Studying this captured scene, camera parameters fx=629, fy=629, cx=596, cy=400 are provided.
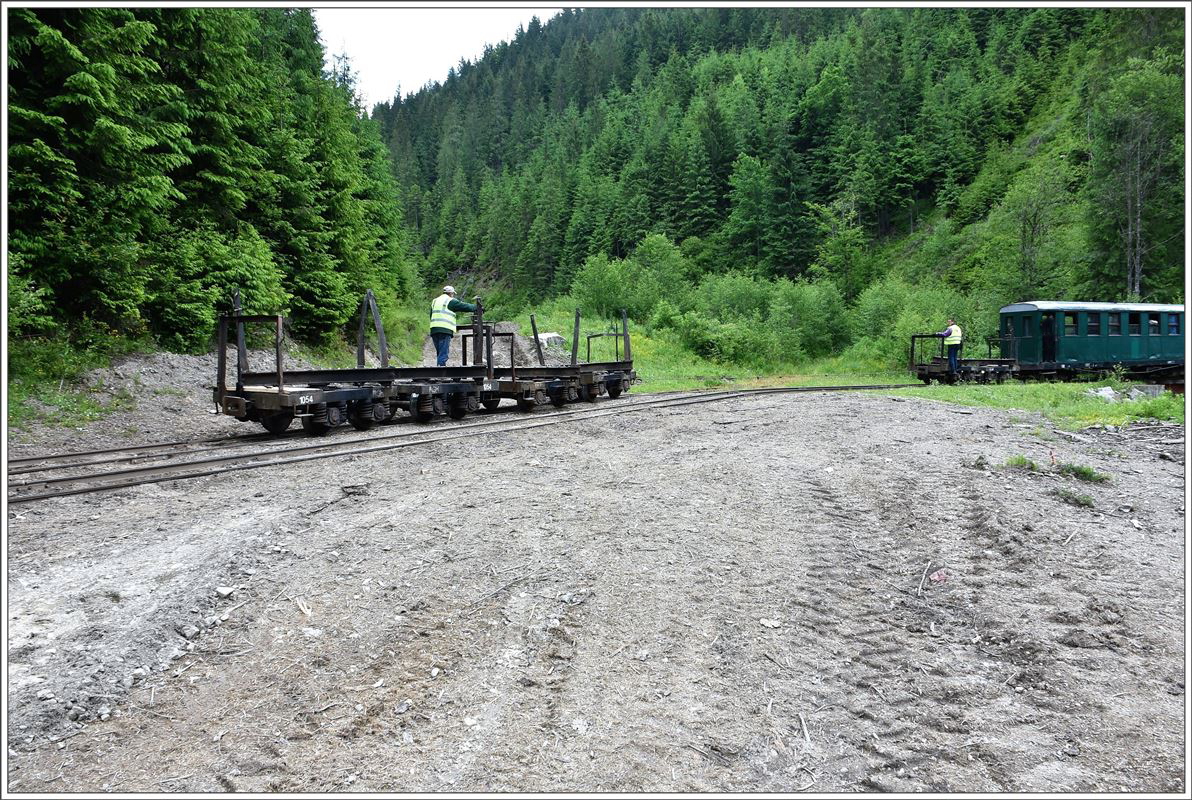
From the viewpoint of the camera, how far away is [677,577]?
13.3 feet

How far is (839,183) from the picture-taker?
64.9 metres

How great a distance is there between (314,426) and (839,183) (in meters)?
66.8

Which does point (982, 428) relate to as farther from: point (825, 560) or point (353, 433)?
point (353, 433)

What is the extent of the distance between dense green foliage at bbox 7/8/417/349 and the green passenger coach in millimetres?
22802

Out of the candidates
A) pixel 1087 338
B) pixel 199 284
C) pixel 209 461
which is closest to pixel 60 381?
pixel 199 284

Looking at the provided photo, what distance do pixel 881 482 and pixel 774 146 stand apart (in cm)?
6944

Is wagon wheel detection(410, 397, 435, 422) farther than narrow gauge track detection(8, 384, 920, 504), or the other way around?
wagon wheel detection(410, 397, 435, 422)

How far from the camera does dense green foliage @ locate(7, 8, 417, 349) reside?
10539 mm

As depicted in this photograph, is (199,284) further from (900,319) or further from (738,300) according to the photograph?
(738,300)

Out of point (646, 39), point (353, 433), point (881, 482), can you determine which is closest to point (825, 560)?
point (881, 482)

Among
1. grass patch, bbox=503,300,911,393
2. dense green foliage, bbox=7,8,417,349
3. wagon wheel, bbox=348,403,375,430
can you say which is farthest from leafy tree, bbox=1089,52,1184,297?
wagon wheel, bbox=348,403,375,430

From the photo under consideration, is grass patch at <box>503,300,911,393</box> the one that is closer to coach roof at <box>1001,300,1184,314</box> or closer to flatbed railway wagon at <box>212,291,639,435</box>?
coach roof at <box>1001,300,1184,314</box>

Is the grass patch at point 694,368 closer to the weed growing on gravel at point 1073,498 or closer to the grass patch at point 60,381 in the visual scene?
the grass patch at point 60,381

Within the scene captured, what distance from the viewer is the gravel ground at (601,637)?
2523 mm
